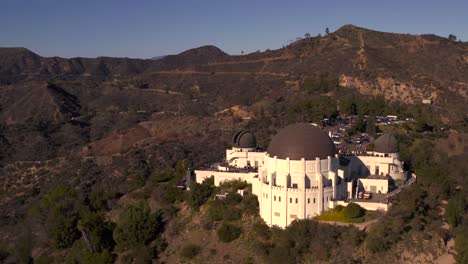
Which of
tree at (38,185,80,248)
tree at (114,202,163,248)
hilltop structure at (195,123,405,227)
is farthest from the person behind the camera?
tree at (38,185,80,248)

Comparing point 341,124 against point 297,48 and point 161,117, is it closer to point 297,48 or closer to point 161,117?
point 161,117

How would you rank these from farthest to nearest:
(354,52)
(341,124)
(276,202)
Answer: (354,52)
(341,124)
(276,202)

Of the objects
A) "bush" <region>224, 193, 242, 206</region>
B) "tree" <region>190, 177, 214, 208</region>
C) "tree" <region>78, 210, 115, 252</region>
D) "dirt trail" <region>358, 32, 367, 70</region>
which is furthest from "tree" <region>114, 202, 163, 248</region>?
"dirt trail" <region>358, 32, 367, 70</region>

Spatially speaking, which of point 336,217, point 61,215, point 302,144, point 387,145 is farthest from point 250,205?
point 61,215

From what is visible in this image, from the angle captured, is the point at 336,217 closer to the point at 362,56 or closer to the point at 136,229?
the point at 136,229

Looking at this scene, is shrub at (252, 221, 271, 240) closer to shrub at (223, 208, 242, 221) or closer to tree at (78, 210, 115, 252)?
shrub at (223, 208, 242, 221)

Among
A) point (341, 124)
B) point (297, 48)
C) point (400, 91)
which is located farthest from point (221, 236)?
point (297, 48)

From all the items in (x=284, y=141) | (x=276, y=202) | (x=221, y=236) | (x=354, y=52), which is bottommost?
(x=221, y=236)
